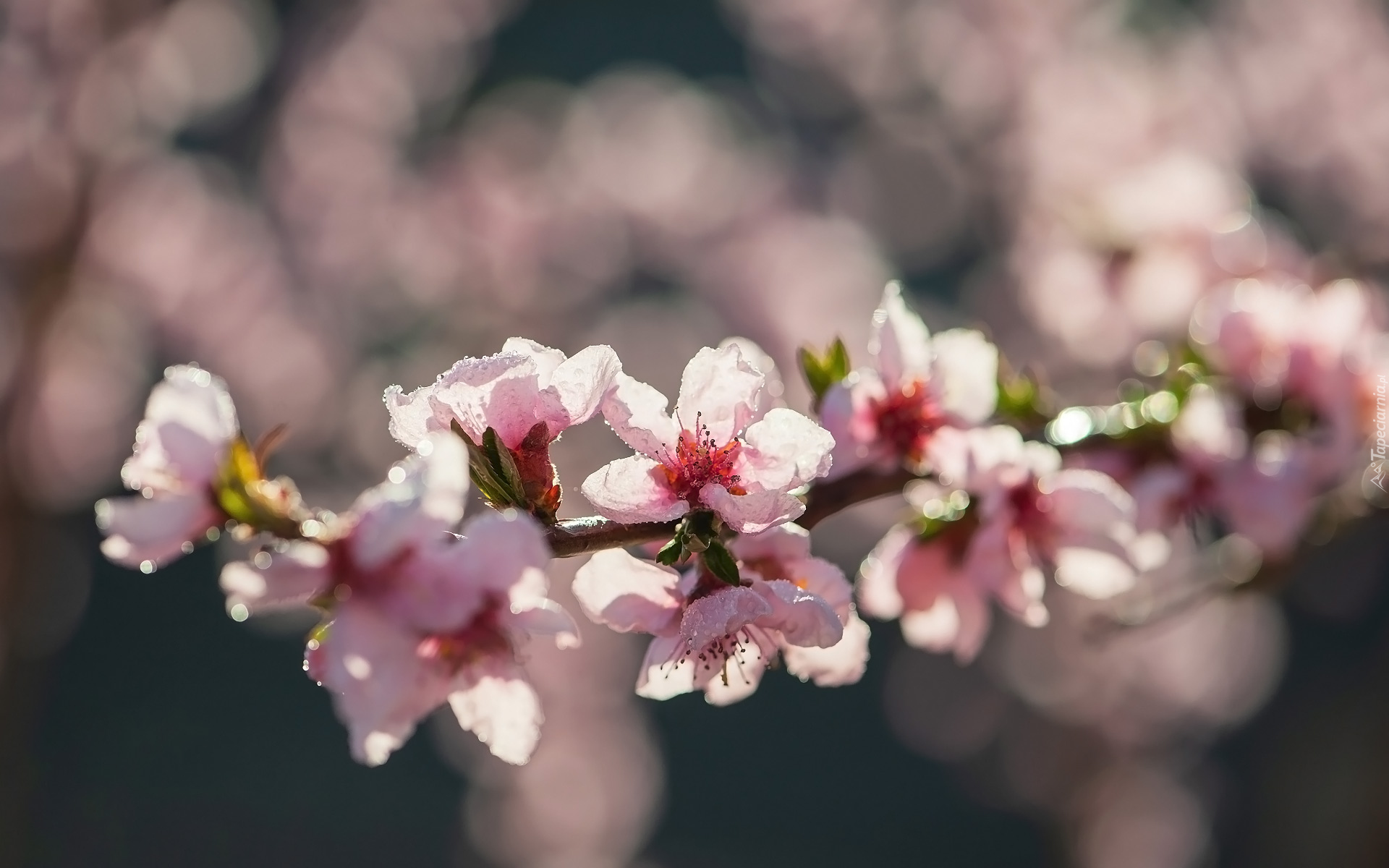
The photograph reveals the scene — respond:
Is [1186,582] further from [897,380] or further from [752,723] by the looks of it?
[752,723]

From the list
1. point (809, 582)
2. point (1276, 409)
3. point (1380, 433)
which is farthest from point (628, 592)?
point (1380, 433)

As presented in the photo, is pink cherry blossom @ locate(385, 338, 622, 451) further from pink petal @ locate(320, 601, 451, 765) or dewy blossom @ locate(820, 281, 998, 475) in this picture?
dewy blossom @ locate(820, 281, 998, 475)

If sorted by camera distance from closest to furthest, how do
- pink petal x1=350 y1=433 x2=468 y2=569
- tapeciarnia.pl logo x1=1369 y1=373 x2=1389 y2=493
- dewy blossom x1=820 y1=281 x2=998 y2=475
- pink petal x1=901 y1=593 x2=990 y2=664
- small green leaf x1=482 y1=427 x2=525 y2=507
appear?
pink petal x1=350 y1=433 x2=468 y2=569
small green leaf x1=482 y1=427 x2=525 y2=507
dewy blossom x1=820 y1=281 x2=998 y2=475
pink petal x1=901 y1=593 x2=990 y2=664
tapeciarnia.pl logo x1=1369 y1=373 x2=1389 y2=493

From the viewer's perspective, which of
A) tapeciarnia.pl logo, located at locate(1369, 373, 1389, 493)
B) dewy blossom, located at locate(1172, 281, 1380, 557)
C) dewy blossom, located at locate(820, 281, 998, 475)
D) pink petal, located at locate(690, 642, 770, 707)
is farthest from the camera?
tapeciarnia.pl logo, located at locate(1369, 373, 1389, 493)

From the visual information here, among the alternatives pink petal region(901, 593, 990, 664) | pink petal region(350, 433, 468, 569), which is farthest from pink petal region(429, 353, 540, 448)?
pink petal region(901, 593, 990, 664)

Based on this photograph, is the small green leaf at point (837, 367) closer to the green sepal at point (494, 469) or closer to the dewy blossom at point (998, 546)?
the dewy blossom at point (998, 546)
